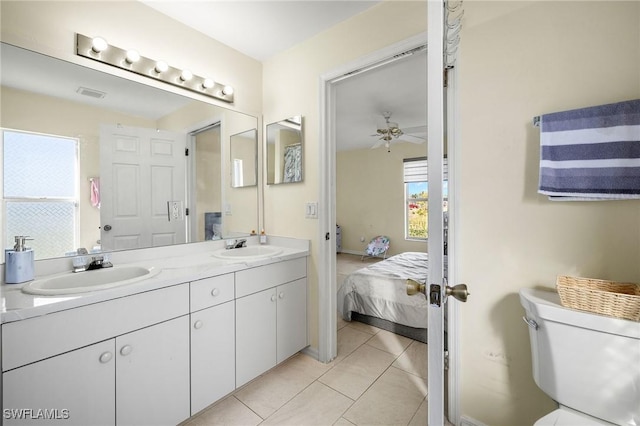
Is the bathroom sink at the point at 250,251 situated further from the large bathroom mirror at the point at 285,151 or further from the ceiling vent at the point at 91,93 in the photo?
the ceiling vent at the point at 91,93

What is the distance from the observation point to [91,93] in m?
1.49

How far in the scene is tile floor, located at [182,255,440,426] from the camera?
1448 millimetres

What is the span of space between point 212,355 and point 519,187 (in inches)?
70.0

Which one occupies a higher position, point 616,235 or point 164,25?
point 164,25

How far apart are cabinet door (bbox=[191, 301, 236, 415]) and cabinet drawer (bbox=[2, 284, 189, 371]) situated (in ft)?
0.52

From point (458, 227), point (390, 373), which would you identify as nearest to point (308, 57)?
point (458, 227)

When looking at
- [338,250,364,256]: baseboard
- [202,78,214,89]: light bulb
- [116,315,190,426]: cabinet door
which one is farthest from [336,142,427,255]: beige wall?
[116,315,190,426]: cabinet door

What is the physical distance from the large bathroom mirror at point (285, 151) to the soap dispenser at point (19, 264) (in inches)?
59.0

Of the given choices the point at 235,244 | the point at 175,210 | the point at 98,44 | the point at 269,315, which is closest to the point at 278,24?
the point at 98,44

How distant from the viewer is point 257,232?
7.70 feet

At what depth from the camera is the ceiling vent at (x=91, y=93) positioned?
1.46 metres

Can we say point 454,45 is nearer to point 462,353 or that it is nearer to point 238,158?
point 462,353

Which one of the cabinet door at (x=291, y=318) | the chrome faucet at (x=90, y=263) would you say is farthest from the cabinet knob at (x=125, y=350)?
the cabinet door at (x=291, y=318)

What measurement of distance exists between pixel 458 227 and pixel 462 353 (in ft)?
2.15
